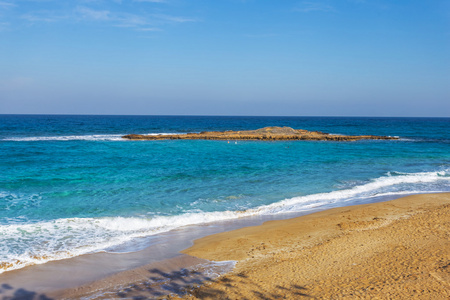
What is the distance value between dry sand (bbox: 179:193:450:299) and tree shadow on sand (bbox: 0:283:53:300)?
3.09 m

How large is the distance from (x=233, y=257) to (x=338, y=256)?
2.59 metres

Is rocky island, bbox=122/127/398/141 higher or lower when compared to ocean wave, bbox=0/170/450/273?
higher

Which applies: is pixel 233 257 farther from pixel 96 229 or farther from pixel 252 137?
pixel 252 137

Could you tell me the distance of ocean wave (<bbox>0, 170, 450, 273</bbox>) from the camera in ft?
26.8

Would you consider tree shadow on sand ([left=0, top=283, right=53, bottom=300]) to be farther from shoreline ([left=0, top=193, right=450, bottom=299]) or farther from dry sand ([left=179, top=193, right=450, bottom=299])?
dry sand ([left=179, top=193, right=450, bottom=299])

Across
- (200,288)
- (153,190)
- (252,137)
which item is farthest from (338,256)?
(252,137)

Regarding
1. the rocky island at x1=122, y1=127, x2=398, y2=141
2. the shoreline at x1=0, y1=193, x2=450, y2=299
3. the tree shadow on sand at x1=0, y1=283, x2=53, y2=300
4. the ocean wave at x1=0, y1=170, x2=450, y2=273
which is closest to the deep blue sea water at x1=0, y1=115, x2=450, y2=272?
the ocean wave at x1=0, y1=170, x2=450, y2=273

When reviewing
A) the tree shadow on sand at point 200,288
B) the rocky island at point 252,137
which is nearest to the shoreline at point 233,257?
the tree shadow on sand at point 200,288

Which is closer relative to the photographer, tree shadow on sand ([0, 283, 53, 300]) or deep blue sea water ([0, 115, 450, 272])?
tree shadow on sand ([0, 283, 53, 300])

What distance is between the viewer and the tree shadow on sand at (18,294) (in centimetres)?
606

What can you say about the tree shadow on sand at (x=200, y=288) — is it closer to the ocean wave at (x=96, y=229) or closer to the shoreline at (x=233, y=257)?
the shoreline at (x=233, y=257)

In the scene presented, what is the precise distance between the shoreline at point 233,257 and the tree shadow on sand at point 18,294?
0.05 meters

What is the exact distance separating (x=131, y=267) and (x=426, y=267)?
6.72 metres

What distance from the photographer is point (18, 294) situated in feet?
20.3
